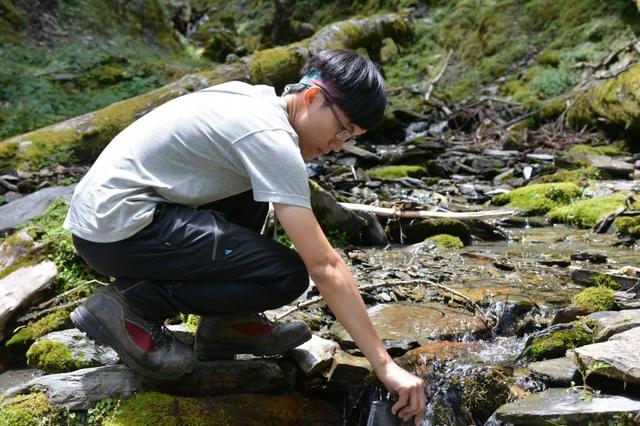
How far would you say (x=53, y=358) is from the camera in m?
3.02

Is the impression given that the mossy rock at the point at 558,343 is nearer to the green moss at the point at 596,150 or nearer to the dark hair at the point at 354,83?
the dark hair at the point at 354,83

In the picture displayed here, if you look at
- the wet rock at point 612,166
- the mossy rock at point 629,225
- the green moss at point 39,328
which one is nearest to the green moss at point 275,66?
the wet rock at point 612,166

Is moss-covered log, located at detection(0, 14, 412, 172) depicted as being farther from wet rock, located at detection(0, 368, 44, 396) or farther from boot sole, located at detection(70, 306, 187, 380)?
boot sole, located at detection(70, 306, 187, 380)

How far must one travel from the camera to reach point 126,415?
266 centimetres

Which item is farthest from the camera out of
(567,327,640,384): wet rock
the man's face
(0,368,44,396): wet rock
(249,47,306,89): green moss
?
(249,47,306,89): green moss

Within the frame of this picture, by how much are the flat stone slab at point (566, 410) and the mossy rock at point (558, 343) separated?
49 cm

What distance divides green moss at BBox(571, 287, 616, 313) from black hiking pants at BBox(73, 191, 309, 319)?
73.2 inches

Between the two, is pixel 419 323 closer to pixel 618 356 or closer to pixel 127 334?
pixel 618 356

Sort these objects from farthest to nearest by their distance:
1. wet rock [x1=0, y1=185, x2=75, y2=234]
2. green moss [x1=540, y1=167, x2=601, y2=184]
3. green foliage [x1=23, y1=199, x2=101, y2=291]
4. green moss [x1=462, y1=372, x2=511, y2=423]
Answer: green moss [x1=540, y1=167, x2=601, y2=184], wet rock [x1=0, y1=185, x2=75, y2=234], green foliage [x1=23, y1=199, x2=101, y2=291], green moss [x1=462, y1=372, x2=511, y2=423]

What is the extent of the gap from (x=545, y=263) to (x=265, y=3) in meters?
30.1

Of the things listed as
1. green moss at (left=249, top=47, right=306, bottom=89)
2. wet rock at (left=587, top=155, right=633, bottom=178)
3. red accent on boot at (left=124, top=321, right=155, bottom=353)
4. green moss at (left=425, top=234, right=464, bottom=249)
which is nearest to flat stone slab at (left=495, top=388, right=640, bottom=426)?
red accent on boot at (left=124, top=321, right=155, bottom=353)

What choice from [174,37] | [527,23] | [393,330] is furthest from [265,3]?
[393,330]

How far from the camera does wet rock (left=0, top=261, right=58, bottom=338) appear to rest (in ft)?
11.9

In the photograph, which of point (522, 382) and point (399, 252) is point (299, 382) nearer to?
point (522, 382)
